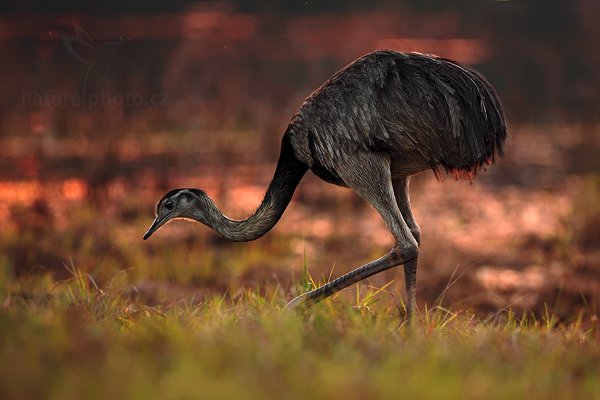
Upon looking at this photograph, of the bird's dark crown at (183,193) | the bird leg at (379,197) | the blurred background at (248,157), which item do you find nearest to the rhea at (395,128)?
the bird leg at (379,197)

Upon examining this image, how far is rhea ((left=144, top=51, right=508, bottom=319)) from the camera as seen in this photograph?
5.07 metres

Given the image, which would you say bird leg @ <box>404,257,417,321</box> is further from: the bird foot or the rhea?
the bird foot

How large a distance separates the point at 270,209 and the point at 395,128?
86 cm

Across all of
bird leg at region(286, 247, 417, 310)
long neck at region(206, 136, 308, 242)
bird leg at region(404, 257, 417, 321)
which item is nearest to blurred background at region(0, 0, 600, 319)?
long neck at region(206, 136, 308, 242)

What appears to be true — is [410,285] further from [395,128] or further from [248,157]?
[248,157]

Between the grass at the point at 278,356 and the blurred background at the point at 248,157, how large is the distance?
1278mm

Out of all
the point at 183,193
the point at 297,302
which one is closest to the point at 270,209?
the point at 183,193

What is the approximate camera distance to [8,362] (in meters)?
3.60

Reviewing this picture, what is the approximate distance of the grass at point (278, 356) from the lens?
3424mm

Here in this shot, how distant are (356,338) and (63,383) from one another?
1159mm

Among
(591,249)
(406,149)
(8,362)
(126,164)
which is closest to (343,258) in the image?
(591,249)

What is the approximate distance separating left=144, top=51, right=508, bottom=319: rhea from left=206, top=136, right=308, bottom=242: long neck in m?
0.22

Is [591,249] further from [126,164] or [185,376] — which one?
[185,376]

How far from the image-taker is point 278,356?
382cm
